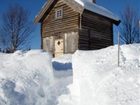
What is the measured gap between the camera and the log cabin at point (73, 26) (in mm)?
19234

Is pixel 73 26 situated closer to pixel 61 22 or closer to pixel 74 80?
pixel 61 22

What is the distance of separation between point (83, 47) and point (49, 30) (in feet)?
12.9

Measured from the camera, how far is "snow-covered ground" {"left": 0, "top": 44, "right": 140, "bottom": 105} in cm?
722

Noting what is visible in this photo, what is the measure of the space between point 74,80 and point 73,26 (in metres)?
11.3

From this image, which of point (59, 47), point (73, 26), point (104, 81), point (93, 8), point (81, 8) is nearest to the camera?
point (104, 81)

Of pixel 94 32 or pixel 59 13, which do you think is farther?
pixel 59 13

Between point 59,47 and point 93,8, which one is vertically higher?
point 93,8

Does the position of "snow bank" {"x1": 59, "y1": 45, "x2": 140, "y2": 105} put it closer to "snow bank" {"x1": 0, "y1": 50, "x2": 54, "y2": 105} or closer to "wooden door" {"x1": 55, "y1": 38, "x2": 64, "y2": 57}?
"snow bank" {"x1": 0, "y1": 50, "x2": 54, "y2": 105}

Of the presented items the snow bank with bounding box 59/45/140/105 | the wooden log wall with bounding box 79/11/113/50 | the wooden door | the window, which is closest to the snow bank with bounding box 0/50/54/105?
the snow bank with bounding box 59/45/140/105

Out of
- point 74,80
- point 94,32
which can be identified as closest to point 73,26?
point 94,32

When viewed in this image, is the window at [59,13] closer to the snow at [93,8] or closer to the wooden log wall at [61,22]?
the wooden log wall at [61,22]

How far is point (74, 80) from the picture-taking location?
340 inches

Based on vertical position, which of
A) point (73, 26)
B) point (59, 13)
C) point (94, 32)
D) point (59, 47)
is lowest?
point (59, 47)

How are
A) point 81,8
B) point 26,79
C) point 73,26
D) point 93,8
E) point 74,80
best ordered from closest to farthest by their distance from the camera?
1. point 26,79
2. point 74,80
3. point 81,8
4. point 73,26
5. point 93,8
